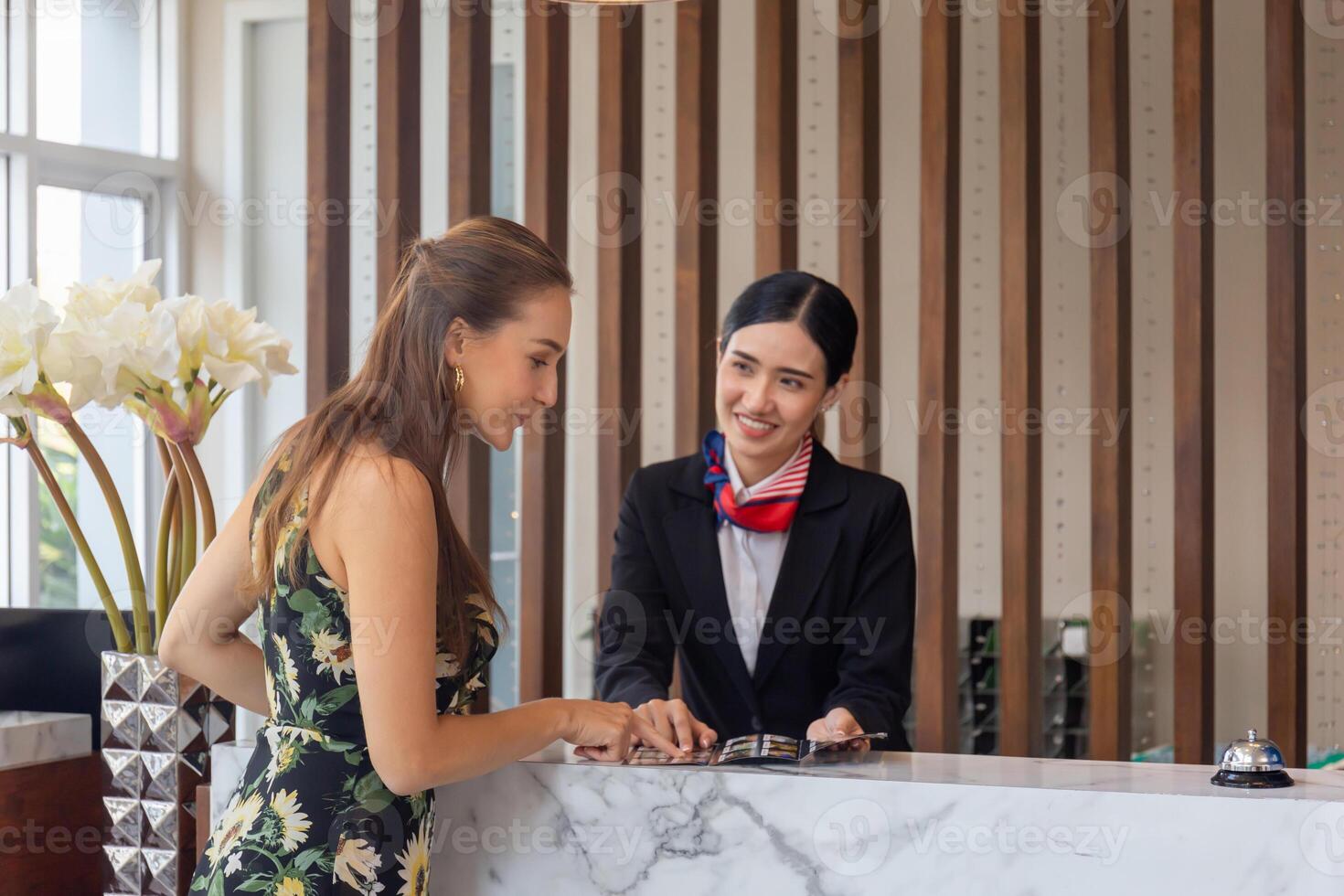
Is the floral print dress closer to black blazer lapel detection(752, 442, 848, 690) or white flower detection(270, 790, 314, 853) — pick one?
white flower detection(270, 790, 314, 853)

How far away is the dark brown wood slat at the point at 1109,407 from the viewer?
269 cm

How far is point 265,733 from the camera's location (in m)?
1.47

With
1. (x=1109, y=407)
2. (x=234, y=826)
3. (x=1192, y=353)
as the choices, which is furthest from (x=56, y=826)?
(x=1192, y=353)

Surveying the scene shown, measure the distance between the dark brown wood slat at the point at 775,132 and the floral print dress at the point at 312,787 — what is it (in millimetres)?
1449

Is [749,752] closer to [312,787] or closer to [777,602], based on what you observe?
[312,787]

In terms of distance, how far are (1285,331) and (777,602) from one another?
1.19 m

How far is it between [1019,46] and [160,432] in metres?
1.78

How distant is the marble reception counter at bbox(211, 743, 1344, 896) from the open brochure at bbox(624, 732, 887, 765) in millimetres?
18

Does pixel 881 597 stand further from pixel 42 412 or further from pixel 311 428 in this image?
pixel 42 412

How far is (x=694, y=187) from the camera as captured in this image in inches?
104

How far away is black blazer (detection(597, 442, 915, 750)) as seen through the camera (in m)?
2.14

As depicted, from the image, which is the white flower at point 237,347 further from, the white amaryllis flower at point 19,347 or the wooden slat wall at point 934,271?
the wooden slat wall at point 934,271

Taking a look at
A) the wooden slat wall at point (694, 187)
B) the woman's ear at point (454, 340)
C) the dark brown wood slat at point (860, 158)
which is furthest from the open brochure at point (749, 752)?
the dark brown wood slat at point (860, 158)

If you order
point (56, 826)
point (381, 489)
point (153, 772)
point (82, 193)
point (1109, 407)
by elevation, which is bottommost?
point (56, 826)
